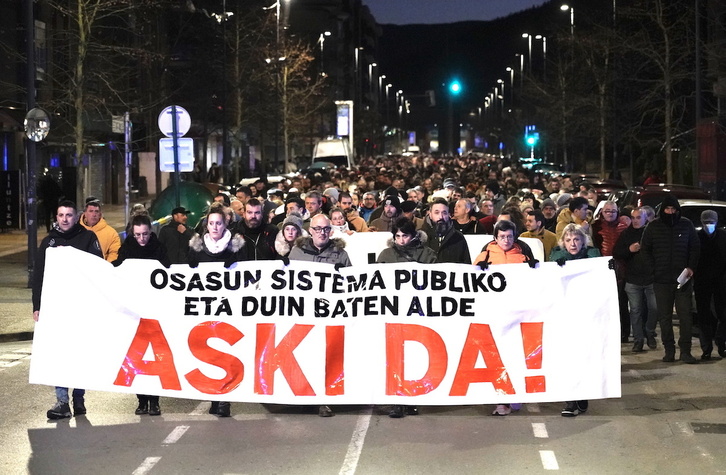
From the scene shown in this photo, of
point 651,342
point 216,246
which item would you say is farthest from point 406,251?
point 651,342

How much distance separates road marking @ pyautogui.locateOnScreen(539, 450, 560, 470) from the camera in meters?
8.79

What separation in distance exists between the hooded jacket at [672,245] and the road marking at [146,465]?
694 cm

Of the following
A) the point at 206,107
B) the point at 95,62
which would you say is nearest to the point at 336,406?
the point at 95,62

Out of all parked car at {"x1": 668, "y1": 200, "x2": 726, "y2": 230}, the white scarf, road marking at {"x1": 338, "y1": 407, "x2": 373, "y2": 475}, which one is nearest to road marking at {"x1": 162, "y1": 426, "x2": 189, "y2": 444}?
road marking at {"x1": 338, "y1": 407, "x2": 373, "y2": 475}

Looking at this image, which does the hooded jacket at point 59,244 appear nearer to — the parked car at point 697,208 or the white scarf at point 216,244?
the white scarf at point 216,244

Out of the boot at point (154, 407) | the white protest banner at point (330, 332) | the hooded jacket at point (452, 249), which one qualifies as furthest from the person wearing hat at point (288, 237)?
the boot at point (154, 407)

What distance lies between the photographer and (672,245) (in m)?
14.0

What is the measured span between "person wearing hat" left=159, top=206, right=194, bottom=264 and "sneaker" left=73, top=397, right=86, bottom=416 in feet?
9.43

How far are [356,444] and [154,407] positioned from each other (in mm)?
2134

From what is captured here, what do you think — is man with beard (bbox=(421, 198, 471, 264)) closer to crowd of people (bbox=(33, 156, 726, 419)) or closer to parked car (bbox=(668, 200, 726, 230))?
crowd of people (bbox=(33, 156, 726, 419))

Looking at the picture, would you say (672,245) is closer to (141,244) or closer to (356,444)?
(356,444)

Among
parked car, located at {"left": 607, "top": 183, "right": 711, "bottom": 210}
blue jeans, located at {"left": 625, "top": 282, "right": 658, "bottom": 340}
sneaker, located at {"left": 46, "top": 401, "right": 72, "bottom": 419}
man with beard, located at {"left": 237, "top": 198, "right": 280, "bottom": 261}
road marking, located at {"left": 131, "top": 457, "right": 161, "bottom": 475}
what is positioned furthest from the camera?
parked car, located at {"left": 607, "top": 183, "right": 711, "bottom": 210}

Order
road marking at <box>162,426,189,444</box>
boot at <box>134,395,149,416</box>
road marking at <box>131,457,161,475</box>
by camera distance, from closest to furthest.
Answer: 1. road marking at <box>131,457,161,475</box>
2. road marking at <box>162,426,189,444</box>
3. boot at <box>134,395,149,416</box>

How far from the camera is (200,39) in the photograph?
2498 inches
